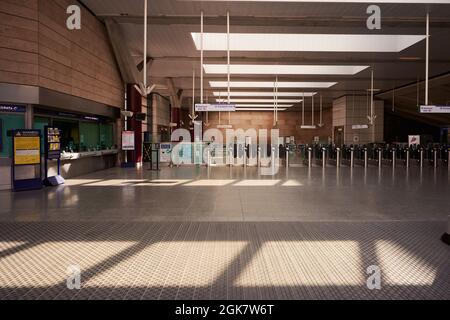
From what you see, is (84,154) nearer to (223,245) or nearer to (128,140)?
(128,140)

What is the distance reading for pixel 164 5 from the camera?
997 cm

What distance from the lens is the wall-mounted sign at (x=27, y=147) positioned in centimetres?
904

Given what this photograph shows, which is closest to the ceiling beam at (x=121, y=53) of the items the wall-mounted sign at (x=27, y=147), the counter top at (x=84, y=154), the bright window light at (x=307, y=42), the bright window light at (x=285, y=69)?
the bright window light at (x=307, y=42)

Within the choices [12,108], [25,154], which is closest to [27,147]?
[25,154]

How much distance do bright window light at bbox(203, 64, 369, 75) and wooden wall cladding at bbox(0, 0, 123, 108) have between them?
6.24 meters

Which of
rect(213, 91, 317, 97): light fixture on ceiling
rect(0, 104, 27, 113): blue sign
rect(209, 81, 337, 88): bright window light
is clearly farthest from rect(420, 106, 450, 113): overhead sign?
rect(213, 91, 317, 97): light fixture on ceiling

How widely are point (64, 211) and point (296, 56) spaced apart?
1125cm

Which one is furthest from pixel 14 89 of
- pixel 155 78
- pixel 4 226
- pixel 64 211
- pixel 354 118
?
pixel 354 118

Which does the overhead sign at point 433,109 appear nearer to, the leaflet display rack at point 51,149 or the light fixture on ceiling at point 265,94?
the leaflet display rack at point 51,149

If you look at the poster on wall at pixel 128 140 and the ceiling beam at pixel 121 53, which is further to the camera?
the poster on wall at pixel 128 140

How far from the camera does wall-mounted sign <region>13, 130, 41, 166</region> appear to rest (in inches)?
356

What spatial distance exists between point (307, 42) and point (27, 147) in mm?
9636

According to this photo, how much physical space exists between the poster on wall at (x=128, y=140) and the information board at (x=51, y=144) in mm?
5086

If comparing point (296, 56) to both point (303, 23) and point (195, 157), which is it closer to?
point (303, 23)
